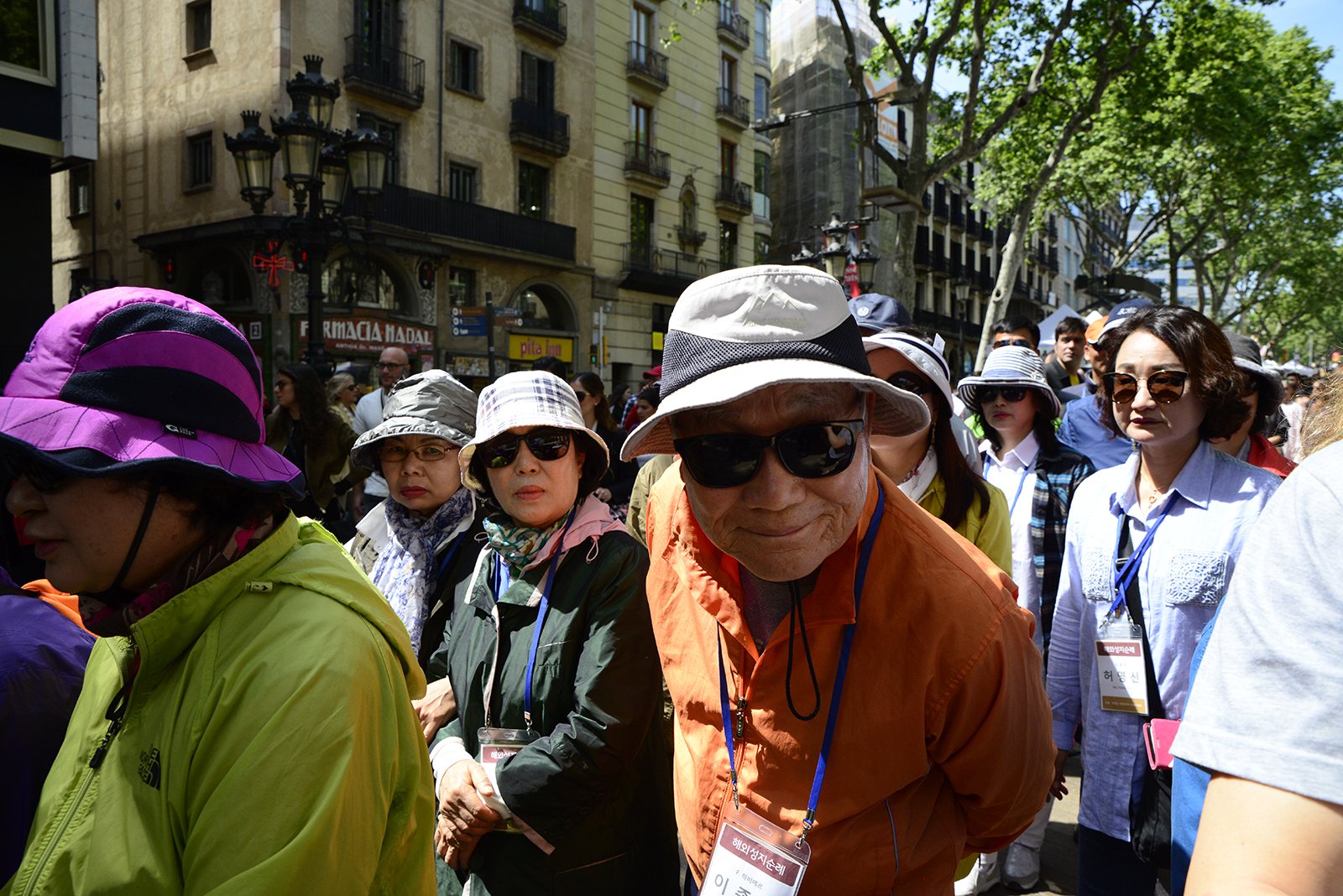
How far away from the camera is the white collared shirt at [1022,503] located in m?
3.73

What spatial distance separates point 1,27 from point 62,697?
1218cm

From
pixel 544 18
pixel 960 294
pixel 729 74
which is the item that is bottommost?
pixel 960 294

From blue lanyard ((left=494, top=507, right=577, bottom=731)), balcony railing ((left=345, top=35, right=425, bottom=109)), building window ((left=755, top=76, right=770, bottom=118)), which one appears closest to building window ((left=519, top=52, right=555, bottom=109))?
balcony railing ((left=345, top=35, right=425, bottom=109))

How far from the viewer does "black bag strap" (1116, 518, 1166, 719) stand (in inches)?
104

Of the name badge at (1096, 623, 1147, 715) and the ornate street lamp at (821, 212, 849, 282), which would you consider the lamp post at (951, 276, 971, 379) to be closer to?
the ornate street lamp at (821, 212, 849, 282)

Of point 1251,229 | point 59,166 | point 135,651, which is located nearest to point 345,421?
point 135,651

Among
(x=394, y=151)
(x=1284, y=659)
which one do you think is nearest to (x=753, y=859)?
(x=1284, y=659)

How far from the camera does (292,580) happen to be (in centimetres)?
153

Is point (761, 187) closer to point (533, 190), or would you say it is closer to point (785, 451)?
point (533, 190)

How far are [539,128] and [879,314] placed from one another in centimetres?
2278

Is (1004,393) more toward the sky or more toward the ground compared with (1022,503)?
more toward the sky

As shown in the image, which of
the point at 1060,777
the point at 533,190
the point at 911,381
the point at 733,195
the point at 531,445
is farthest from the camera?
the point at 733,195

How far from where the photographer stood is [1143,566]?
9.05 feet

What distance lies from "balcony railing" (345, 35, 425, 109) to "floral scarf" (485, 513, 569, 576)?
20084 millimetres
